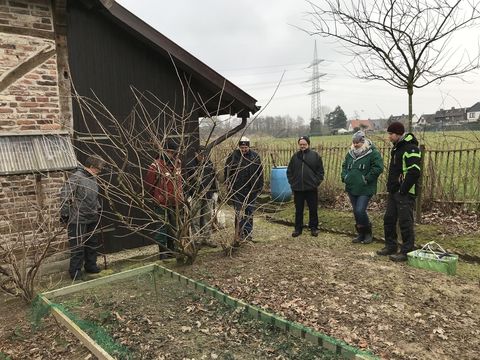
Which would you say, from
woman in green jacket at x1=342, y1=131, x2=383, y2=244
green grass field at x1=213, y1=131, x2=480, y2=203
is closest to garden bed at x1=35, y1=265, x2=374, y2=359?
green grass field at x1=213, y1=131, x2=480, y2=203

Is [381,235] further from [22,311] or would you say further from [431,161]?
[22,311]

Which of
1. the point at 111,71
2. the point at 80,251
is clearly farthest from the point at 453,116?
the point at 80,251

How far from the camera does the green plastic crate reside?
5168 millimetres

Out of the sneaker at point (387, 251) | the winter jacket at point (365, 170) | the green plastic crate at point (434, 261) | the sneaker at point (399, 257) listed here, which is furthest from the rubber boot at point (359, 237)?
the green plastic crate at point (434, 261)

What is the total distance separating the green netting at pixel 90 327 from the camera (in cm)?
333

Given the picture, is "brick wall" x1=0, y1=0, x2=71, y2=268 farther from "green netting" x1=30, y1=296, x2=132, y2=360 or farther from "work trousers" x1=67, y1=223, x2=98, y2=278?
"green netting" x1=30, y1=296, x2=132, y2=360

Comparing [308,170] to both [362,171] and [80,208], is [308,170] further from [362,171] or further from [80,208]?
[80,208]

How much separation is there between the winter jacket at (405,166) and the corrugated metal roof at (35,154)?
14.9 ft

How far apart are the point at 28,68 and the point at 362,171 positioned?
210 inches

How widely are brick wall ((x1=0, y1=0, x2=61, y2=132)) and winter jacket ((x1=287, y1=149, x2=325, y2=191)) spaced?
13.4 ft

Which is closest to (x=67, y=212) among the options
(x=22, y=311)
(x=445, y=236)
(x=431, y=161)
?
(x=22, y=311)

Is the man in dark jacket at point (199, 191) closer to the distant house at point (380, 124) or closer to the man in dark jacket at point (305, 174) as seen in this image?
the man in dark jacket at point (305, 174)

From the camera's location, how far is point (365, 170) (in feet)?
21.9

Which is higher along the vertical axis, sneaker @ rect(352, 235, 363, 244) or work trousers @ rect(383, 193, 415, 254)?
work trousers @ rect(383, 193, 415, 254)
